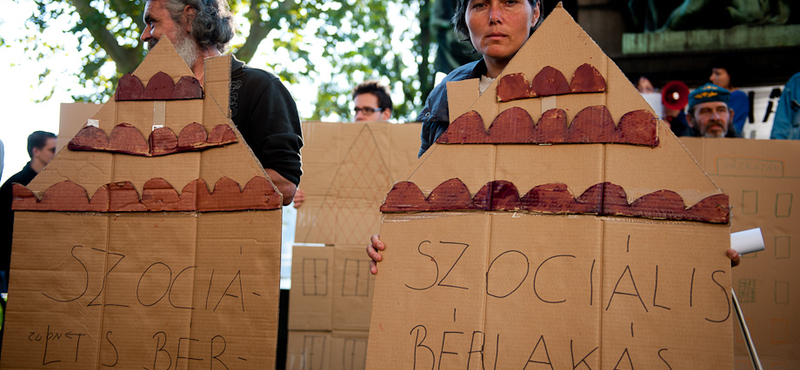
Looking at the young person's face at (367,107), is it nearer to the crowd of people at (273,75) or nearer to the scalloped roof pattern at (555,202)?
the crowd of people at (273,75)

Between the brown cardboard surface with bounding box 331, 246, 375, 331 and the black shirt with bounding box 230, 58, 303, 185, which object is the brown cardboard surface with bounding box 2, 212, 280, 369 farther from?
the brown cardboard surface with bounding box 331, 246, 375, 331

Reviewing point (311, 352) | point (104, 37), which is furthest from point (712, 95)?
point (104, 37)

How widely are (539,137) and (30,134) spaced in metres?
4.69

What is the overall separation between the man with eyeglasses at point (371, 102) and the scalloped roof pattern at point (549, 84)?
11.4 feet

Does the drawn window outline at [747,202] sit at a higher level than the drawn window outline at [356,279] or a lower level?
higher

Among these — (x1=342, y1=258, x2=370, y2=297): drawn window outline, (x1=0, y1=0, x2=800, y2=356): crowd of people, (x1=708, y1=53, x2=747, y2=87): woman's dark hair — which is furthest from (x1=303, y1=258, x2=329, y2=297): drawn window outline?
(x1=708, y1=53, x2=747, y2=87): woman's dark hair

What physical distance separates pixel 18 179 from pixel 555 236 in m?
4.21

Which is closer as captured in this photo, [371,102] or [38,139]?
[38,139]

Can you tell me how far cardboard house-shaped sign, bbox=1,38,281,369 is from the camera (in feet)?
4.97

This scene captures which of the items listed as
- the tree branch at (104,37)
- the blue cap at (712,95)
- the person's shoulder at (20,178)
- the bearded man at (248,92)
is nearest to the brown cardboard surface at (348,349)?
the bearded man at (248,92)

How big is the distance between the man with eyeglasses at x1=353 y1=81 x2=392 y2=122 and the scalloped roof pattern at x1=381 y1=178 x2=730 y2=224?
3.48m

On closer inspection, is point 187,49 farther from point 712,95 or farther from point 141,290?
point 712,95

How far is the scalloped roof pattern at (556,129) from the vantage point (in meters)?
1.37

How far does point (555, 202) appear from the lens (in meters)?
1.38
